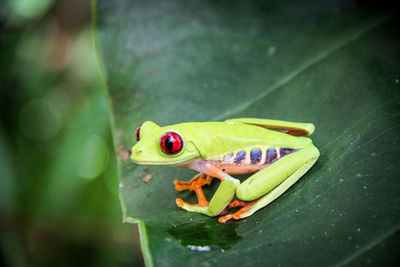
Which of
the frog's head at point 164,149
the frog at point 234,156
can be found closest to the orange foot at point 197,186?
the frog at point 234,156

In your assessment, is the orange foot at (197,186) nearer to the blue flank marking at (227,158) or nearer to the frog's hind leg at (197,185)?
the frog's hind leg at (197,185)

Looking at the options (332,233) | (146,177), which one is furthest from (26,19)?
(332,233)

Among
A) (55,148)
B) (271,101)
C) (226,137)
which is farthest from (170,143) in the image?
(55,148)

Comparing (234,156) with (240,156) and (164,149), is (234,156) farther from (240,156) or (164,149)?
(164,149)

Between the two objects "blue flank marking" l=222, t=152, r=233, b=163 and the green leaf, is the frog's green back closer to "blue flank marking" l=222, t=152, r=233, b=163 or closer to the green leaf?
"blue flank marking" l=222, t=152, r=233, b=163

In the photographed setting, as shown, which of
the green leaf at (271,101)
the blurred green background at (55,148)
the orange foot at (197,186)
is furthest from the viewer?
the blurred green background at (55,148)

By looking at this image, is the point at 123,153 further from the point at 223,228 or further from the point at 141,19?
the point at 141,19

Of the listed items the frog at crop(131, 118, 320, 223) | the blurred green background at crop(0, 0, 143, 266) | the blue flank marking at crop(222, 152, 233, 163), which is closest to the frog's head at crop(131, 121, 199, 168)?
the frog at crop(131, 118, 320, 223)
